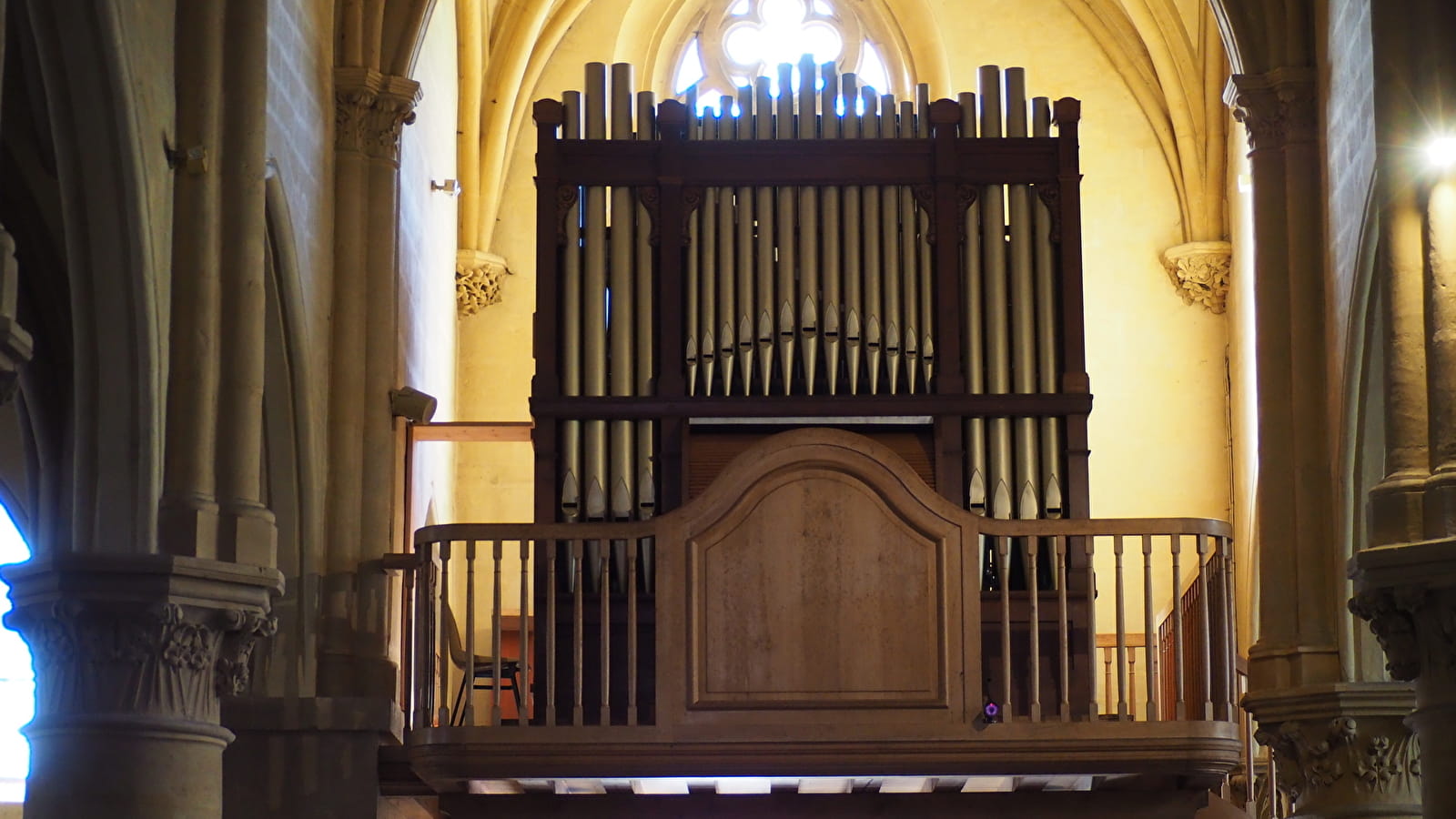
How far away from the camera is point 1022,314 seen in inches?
631

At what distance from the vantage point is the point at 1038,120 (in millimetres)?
16625

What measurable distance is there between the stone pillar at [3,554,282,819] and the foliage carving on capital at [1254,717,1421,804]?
708 cm

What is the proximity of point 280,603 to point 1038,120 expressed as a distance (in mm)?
6069

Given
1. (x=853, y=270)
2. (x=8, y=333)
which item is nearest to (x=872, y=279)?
(x=853, y=270)

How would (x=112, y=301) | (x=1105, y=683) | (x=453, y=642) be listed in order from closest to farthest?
(x=112, y=301) → (x=453, y=642) → (x=1105, y=683)

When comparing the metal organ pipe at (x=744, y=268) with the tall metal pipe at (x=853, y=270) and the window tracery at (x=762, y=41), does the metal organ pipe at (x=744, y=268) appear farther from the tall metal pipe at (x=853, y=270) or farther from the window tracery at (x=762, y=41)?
the window tracery at (x=762, y=41)

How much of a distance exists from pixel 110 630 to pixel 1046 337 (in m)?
6.88

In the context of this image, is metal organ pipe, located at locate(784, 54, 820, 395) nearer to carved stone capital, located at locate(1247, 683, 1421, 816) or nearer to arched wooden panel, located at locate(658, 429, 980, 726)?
arched wooden panel, located at locate(658, 429, 980, 726)

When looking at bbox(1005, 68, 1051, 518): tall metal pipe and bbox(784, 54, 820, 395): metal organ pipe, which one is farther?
bbox(784, 54, 820, 395): metal organ pipe

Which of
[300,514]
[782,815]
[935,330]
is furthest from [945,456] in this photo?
[300,514]

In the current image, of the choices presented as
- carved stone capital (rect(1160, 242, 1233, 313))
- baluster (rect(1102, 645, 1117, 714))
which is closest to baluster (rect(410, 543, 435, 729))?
baluster (rect(1102, 645, 1117, 714))

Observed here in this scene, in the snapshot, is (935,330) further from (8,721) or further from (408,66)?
(8,721)

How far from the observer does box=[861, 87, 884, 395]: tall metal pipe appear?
52.6ft

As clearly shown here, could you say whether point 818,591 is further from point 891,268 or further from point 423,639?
point 891,268
